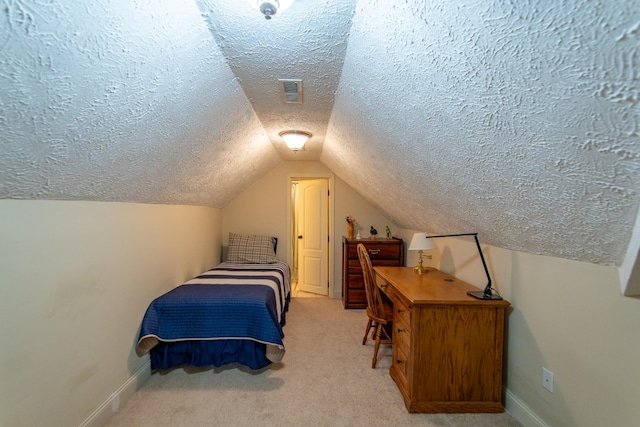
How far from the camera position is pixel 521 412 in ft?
5.67

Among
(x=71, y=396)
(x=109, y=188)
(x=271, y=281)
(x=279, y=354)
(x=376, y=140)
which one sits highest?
(x=376, y=140)

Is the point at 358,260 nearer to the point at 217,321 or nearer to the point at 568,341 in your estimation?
the point at 217,321

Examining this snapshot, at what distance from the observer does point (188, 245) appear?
10.0 feet

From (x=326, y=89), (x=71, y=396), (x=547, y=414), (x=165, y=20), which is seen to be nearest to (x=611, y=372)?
(x=547, y=414)

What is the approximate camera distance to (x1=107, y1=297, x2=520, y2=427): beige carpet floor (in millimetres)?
1771

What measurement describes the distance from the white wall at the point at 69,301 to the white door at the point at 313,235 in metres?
2.56

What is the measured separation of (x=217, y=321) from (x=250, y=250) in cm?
182

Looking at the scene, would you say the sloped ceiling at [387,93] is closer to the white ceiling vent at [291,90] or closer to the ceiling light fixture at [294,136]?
the white ceiling vent at [291,90]

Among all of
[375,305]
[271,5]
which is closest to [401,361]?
[375,305]

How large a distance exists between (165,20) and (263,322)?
1903 mm

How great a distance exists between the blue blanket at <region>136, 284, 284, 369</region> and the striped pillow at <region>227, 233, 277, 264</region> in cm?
168

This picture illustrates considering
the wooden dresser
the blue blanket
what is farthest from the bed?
the wooden dresser

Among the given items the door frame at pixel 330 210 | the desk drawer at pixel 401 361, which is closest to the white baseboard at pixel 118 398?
the desk drawer at pixel 401 361

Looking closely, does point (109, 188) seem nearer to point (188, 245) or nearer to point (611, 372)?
point (188, 245)
